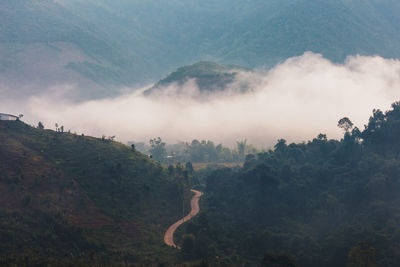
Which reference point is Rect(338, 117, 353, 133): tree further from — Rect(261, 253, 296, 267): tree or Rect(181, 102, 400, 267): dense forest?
Rect(261, 253, 296, 267): tree

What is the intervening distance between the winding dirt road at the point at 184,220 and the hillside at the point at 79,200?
236cm

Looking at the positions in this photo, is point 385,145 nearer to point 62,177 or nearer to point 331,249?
point 331,249

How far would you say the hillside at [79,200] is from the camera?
95.8 m

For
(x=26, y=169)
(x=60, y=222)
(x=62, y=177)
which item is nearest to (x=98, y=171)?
(x=62, y=177)

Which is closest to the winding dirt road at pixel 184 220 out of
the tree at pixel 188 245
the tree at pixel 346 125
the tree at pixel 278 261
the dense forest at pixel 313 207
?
the dense forest at pixel 313 207

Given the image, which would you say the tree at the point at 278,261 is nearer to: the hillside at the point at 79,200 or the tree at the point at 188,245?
the tree at the point at 188,245

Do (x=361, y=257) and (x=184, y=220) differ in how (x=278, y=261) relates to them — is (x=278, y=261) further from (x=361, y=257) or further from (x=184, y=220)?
(x=184, y=220)

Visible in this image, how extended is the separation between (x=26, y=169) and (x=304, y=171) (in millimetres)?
93824

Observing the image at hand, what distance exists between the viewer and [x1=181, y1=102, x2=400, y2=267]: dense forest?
98.8 metres

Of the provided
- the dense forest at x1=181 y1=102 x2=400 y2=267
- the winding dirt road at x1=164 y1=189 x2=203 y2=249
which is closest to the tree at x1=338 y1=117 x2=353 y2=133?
the dense forest at x1=181 y1=102 x2=400 y2=267

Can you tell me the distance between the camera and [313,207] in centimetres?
12825

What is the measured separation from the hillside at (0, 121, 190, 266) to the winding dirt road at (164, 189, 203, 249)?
2.36 meters

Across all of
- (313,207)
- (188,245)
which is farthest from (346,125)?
(188,245)

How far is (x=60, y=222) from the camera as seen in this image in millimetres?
104625
